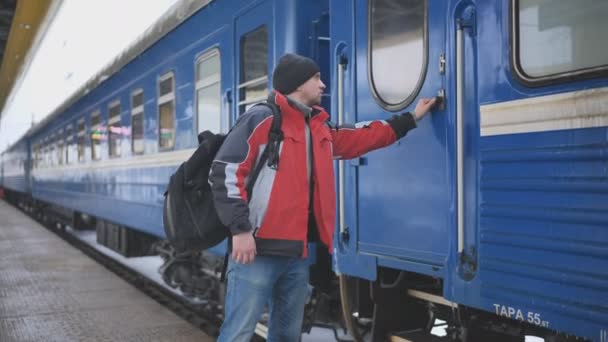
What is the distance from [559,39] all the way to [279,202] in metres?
1.29

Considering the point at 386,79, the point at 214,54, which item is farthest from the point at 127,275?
the point at 386,79

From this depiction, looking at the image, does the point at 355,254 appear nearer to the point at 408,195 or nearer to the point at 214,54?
the point at 408,195

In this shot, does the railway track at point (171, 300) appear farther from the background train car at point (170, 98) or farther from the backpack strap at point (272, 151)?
the backpack strap at point (272, 151)

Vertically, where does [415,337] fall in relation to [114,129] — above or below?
below

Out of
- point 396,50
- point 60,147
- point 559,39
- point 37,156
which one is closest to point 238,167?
point 396,50

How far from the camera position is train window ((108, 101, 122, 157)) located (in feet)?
30.1

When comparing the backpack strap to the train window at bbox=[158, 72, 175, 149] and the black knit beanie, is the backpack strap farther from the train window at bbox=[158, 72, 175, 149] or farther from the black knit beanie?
the train window at bbox=[158, 72, 175, 149]

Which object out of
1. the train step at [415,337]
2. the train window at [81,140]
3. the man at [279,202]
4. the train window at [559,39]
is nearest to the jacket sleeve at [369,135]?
the man at [279,202]

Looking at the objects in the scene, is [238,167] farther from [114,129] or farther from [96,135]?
[96,135]

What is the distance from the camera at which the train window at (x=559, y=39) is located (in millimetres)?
2252

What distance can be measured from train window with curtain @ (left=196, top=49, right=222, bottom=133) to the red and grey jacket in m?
2.76

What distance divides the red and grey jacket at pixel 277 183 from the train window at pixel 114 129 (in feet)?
21.9

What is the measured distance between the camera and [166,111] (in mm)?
6965

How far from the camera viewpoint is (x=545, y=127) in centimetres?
239
